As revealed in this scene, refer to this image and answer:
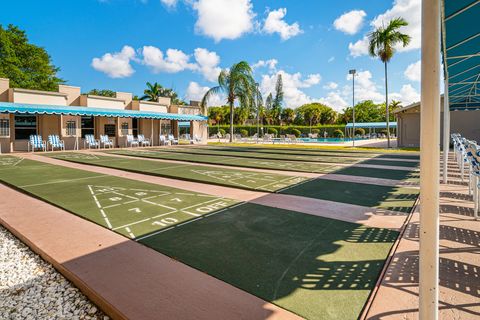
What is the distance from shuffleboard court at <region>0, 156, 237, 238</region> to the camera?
516 centimetres

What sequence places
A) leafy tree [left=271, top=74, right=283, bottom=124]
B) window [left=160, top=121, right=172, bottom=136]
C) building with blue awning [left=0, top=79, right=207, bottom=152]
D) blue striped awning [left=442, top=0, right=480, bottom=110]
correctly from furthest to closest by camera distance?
leafy tree [left=271, top=74, right=283, bottom=124], window [left=160, top=121, right=172, bottom=136], building with blue awning [left=0, top=79, right=207, bottom=152], blue striped awning [left=442, top=0, right=480, bottom=110]

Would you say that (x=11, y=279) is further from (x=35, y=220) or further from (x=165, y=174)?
(x=165, y=174)

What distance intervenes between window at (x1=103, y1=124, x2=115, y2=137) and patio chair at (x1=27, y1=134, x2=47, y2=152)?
198 inches

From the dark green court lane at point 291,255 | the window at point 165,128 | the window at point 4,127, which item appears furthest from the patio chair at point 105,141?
the dark green court lane at point 291,255

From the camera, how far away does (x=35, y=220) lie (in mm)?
5234

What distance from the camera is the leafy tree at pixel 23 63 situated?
38688 mm

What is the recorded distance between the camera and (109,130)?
25328 millimetres

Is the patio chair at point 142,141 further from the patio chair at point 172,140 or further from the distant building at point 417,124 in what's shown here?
the distant building at point 417,124

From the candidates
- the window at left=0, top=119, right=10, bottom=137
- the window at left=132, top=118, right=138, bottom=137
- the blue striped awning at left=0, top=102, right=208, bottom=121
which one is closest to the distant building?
the blue striped awning at left=0, top=102, right=208, bottom=121

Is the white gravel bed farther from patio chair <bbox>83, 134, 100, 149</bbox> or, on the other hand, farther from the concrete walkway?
patio chair <bbox>83, 134, 100, 149</bbox>

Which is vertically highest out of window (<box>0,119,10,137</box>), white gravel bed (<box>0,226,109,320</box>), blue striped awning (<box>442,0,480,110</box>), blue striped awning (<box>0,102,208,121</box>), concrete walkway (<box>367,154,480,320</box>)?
blue striped awning (<box>0,102,208,121</box>)

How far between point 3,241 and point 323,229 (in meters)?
5.04

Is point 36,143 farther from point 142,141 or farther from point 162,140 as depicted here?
point 162,140

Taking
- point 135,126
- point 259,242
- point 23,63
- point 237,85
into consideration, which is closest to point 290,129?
point 237,85
